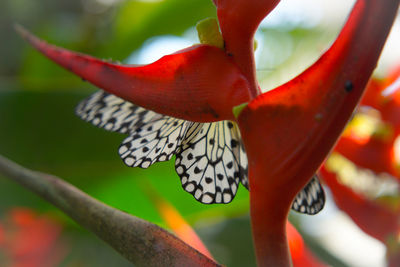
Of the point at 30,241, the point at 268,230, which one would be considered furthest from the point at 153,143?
the point at 30,241

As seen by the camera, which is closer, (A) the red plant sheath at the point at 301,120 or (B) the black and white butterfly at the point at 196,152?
(A) the red plant sheath at the point at 301,120

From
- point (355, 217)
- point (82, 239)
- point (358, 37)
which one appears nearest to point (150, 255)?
point (358, 37)

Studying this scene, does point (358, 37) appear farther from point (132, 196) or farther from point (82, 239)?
point (82, 239)

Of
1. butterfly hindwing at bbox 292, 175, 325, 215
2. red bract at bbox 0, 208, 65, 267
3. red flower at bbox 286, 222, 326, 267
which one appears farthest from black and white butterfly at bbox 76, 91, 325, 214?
red bract at bbox 0, 208, 65, 267

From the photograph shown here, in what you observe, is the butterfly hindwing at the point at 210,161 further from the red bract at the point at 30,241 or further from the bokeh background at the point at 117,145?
the red bract at the point at 30,241

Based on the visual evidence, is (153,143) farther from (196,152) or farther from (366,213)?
(366,213)

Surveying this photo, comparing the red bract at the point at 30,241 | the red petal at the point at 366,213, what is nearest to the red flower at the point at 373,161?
the red petal at the point at 366,213

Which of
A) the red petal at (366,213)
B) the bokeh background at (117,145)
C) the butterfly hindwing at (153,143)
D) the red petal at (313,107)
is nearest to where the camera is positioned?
Result: the red petal at (313,107)
